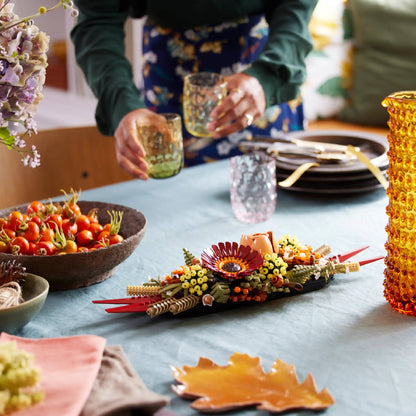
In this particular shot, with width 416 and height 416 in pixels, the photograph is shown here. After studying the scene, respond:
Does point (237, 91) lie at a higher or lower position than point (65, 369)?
higher

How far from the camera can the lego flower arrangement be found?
0.78 meters

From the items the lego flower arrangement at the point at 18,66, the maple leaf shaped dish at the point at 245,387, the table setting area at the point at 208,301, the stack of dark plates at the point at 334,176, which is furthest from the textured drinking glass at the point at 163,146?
the maple leaf shaped dish at the point at 245,387

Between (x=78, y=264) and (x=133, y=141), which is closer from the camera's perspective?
(x=78, y=264)

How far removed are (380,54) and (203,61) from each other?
4.14 ft

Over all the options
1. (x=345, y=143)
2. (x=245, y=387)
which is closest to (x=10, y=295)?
(x=245, y=387)

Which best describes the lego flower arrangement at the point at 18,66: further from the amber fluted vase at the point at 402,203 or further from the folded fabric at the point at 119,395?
the amber fluted vase at the point at 402,203

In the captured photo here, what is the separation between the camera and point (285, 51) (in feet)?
5.02

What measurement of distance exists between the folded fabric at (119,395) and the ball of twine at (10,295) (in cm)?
17

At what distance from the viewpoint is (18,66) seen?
783 mm

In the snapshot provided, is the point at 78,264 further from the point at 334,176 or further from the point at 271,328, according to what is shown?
the point at 334,176

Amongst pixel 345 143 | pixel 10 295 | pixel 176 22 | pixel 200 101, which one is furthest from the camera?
pixel 176 22

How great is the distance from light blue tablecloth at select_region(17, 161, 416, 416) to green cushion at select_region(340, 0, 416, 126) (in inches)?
66.7

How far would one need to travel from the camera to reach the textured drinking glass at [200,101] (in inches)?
51.0

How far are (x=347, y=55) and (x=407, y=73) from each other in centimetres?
32
